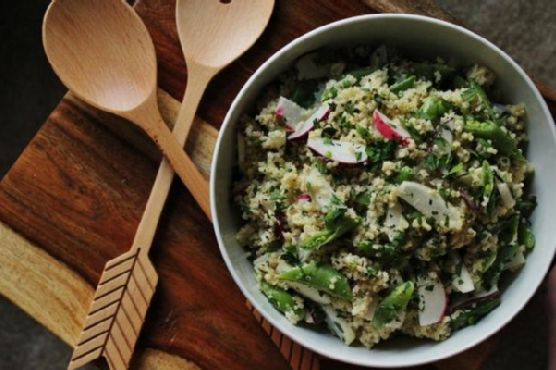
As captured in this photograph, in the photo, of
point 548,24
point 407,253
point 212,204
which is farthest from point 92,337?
point 548,24

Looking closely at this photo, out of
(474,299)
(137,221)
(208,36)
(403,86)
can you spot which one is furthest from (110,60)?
(474,299)

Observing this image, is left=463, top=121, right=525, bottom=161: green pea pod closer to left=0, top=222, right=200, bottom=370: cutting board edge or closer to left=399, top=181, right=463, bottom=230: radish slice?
left=399, top=181, right=463, bottom=230: radish slice

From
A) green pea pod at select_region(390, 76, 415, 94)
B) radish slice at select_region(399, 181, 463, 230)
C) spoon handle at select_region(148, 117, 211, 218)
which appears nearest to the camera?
radish slice at select_region(399, 181, 463, 230)

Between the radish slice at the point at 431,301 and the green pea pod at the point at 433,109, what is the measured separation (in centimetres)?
26

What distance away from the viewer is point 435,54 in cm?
125

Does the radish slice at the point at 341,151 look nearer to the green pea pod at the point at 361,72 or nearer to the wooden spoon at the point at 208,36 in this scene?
the green pea pod at the point at 361,72

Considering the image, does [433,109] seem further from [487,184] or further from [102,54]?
[102,54]

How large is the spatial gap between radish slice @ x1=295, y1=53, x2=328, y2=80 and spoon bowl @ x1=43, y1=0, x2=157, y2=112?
0.29 meters

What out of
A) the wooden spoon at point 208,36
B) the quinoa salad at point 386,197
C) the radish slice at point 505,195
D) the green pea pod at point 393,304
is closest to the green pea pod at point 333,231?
the quinoa salad at point 386,197

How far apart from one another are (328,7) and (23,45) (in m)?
1.06

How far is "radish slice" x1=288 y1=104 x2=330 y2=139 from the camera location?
1.16 meters

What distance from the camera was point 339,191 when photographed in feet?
3.66

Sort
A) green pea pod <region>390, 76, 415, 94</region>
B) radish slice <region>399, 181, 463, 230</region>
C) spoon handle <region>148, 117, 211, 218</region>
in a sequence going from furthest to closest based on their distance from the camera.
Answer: spoon handle <region>148, 117, 211, 218</region> < green pea pod <region>390, 76, 415, 94</region> < radish slice <region>399, 181, 463, 230</region>

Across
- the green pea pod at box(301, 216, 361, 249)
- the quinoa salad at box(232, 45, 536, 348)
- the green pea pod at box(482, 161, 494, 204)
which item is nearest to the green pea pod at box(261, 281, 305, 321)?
the quinoa salad at box(232, 45, 536, 348)
